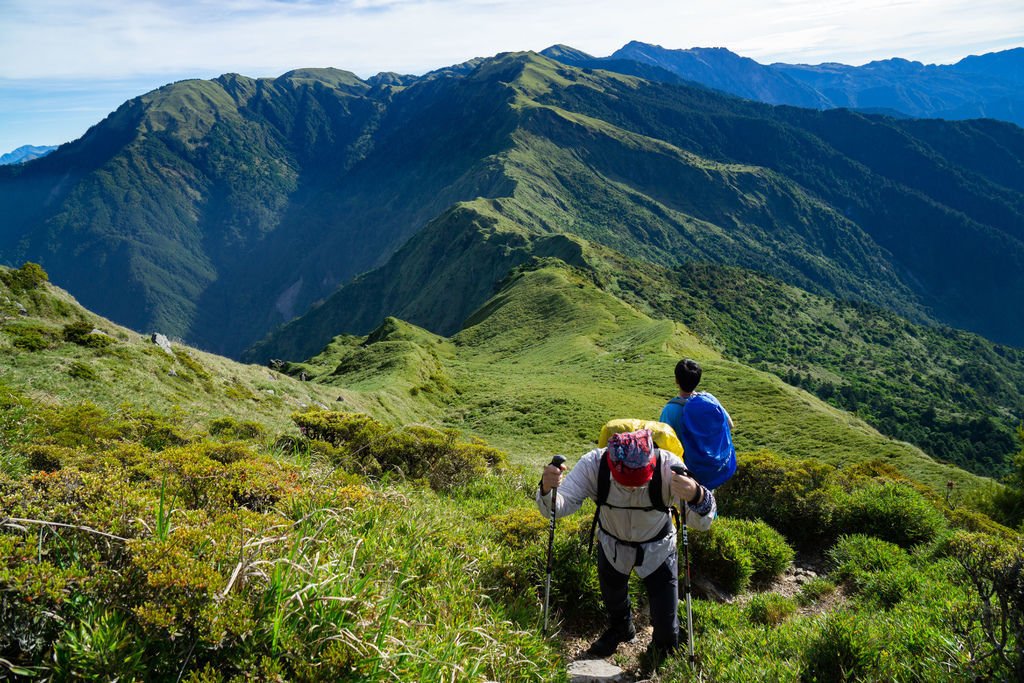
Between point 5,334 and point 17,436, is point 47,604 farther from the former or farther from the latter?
point 5,334

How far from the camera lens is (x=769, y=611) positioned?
6.95 m

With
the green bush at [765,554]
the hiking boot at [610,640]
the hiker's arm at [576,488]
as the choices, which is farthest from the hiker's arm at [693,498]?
the green bush at [765,554]

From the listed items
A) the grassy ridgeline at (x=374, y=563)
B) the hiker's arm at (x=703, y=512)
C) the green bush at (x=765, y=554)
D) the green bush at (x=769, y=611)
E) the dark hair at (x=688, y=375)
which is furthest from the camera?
the green bush at (x=765, y=554)

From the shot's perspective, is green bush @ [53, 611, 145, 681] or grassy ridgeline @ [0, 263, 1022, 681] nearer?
green bush @ [53, 611, 145, 681]

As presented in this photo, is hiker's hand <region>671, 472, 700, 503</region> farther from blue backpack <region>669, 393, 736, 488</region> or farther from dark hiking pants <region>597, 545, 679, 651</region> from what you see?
blue backpack <region>669, 393, 736, 488</region>

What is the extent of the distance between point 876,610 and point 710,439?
8.58 ft

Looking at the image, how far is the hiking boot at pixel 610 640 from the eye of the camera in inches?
236

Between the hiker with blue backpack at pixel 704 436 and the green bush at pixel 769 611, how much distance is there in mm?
1627

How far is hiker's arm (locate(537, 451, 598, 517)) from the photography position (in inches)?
226

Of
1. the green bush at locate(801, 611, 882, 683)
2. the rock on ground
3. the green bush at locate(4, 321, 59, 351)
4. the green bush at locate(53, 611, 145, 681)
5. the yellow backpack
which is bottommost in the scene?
the rock on ground

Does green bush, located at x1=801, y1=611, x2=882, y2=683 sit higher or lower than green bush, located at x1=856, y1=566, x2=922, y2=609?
higher

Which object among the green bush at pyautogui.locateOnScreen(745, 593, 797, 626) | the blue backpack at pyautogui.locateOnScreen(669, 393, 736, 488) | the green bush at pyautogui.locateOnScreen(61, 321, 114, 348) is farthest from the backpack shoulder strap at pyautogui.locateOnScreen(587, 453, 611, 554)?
the green bush at pyautogui.locateOnScreen(61, 321, 114, 348)

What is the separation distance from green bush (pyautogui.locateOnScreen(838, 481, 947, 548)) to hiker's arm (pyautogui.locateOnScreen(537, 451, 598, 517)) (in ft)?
21.3

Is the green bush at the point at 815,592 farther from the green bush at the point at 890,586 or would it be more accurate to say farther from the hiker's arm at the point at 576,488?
the hiker's arm at the point at 576,488
